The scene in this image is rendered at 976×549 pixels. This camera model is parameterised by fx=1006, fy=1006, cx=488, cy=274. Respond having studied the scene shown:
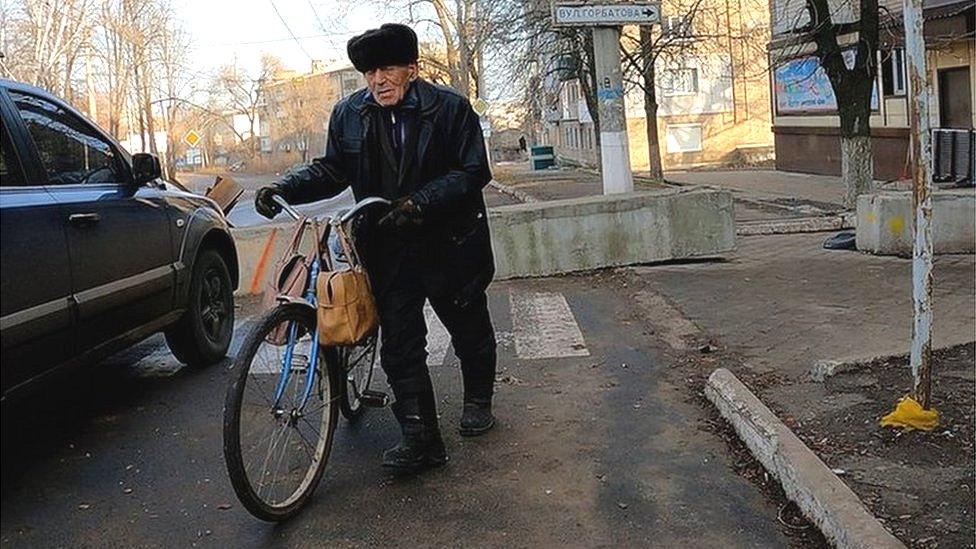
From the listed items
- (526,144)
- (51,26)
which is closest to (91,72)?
(51,26)

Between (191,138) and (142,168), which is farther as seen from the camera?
(191,138)

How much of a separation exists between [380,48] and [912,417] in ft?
8.66

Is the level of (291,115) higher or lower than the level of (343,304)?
higher

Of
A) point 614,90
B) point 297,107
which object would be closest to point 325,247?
point 614,90

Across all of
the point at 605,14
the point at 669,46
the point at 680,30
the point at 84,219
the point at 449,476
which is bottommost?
the point at 449,476

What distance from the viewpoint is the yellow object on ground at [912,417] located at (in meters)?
4.16

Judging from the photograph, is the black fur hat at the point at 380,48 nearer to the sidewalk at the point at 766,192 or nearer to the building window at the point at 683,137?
the sidewalk at the point at 766,192

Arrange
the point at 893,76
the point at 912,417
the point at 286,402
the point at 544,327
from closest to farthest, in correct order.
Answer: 1. the point at 286,402
2. the point at 912,417
3. the point at 544,327
4. the point at 893,76

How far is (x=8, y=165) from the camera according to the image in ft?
A: 10.2

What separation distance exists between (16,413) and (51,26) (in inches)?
967

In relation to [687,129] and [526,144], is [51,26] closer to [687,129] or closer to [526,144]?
[687,129]

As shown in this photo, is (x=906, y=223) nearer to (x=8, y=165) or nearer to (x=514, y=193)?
(x=8, y=165)

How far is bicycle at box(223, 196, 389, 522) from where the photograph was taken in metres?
3.37

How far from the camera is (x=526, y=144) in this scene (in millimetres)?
73125
